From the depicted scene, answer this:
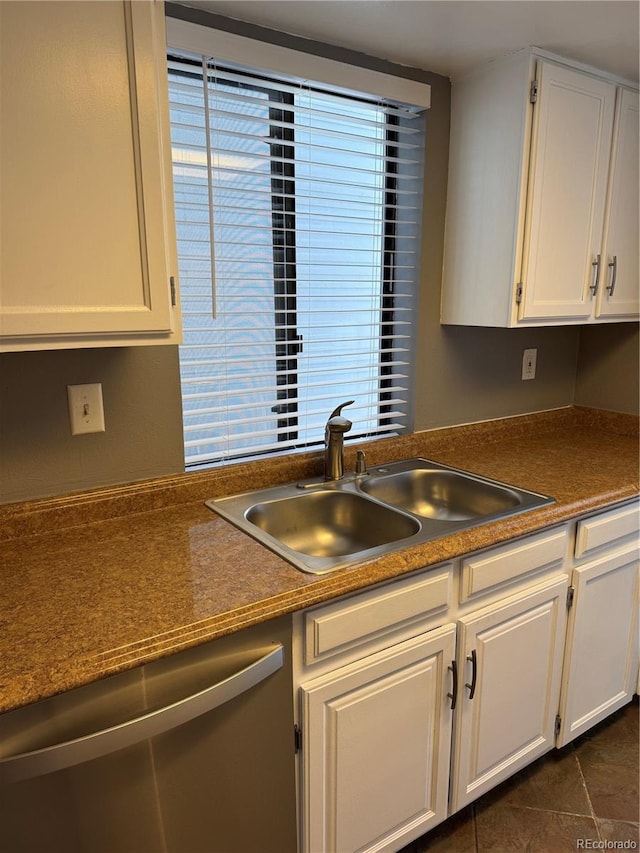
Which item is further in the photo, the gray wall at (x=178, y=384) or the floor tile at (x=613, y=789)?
the floor tile at (x=613, y=789)

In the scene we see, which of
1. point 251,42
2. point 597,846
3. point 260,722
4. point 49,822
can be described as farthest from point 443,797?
point 251,42

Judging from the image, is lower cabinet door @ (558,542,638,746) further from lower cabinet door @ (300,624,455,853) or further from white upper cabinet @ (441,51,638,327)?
white upper cabinet @ (441,51,638,327)

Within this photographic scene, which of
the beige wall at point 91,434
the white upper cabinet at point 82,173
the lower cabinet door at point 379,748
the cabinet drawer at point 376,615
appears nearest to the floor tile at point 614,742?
Answer: the lower cabinet door at point 379,748

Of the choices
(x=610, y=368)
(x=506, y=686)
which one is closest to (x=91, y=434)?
(x=506, y=686)

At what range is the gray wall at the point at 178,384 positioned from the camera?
1.39 metres

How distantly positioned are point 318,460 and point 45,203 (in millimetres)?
1082

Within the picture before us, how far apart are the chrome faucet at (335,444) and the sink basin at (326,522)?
0.28 feet

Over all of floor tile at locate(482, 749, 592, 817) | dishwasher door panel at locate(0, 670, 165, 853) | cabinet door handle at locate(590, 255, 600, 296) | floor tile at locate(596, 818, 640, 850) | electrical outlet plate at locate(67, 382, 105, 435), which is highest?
cabinet door handle at locate(590, 255, 600, 296)

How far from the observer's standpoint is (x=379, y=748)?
4.48ft

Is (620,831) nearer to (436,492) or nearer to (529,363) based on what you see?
(436,492)

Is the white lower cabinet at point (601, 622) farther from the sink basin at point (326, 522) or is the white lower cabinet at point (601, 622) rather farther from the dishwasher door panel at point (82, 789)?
A: the dishwasher door panel at point (82, 789)

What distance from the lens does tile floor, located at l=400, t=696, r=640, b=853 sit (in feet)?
5.33

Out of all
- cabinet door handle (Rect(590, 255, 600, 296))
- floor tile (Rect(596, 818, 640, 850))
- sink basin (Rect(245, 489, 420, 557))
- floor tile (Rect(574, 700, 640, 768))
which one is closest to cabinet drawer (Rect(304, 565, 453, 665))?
sink basin (Rect(245, 489, 420, 557))

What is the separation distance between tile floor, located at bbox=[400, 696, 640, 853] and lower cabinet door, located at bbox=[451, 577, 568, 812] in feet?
0.40
